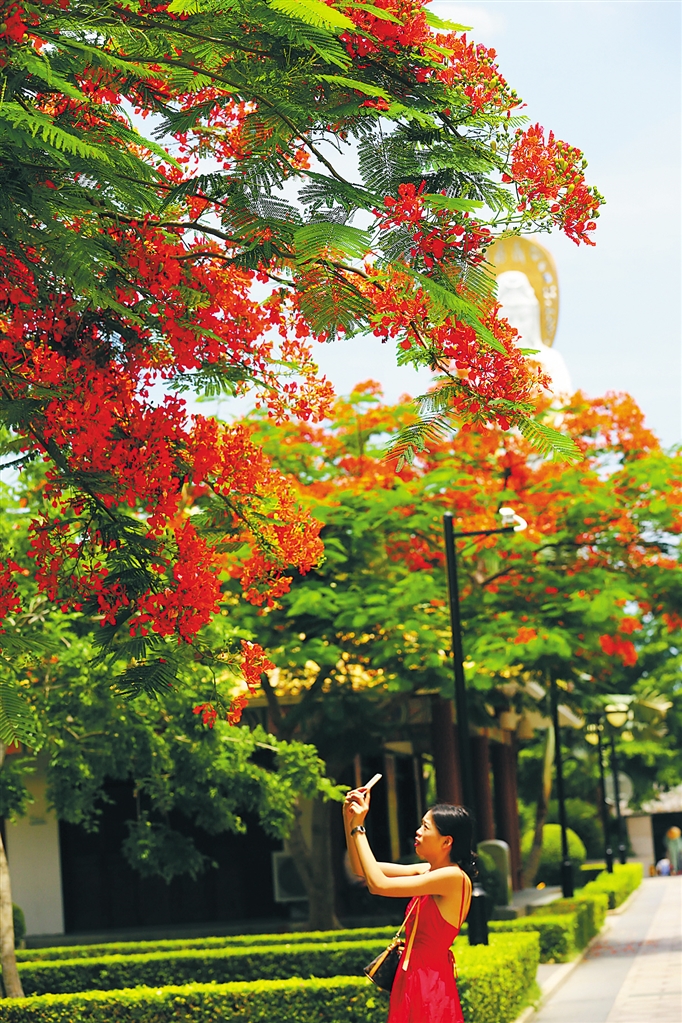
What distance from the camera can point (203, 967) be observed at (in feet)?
48.4

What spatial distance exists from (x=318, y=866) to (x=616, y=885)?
1374 cm

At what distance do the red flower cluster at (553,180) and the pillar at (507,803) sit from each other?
102ft

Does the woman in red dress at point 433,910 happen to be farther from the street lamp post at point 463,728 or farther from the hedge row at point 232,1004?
the street lamp post at point 463,728

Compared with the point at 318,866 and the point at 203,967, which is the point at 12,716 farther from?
the point at 318,866

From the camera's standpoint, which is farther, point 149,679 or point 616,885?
point 616,885

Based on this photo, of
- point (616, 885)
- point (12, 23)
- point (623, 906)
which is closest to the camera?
point (12, 23)

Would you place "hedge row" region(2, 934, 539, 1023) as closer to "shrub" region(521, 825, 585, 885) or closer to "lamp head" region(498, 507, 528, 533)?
"lamp head" region(498, 507, 528, 533)

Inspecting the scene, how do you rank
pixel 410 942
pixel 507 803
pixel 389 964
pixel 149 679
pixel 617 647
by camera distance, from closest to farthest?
1. pixel 410 942
2. pixel 389 964
3. pixel 149 679
4. pixel 617 647
5. pixel 507 803

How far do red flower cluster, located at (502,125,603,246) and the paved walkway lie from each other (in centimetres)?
952

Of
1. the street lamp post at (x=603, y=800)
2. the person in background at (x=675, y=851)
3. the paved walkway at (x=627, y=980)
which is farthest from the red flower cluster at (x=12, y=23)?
the person in background at (x=675, y=851)

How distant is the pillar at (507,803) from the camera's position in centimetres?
3625

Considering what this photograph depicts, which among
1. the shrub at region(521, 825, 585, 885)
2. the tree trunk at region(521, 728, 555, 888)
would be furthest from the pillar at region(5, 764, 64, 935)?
the shrub at region(521, 825, 585, 885)

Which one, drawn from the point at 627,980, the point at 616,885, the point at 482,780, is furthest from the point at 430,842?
the point at 616,885

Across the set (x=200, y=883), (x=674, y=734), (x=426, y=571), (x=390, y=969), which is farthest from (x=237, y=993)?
(x=674, y=734)
